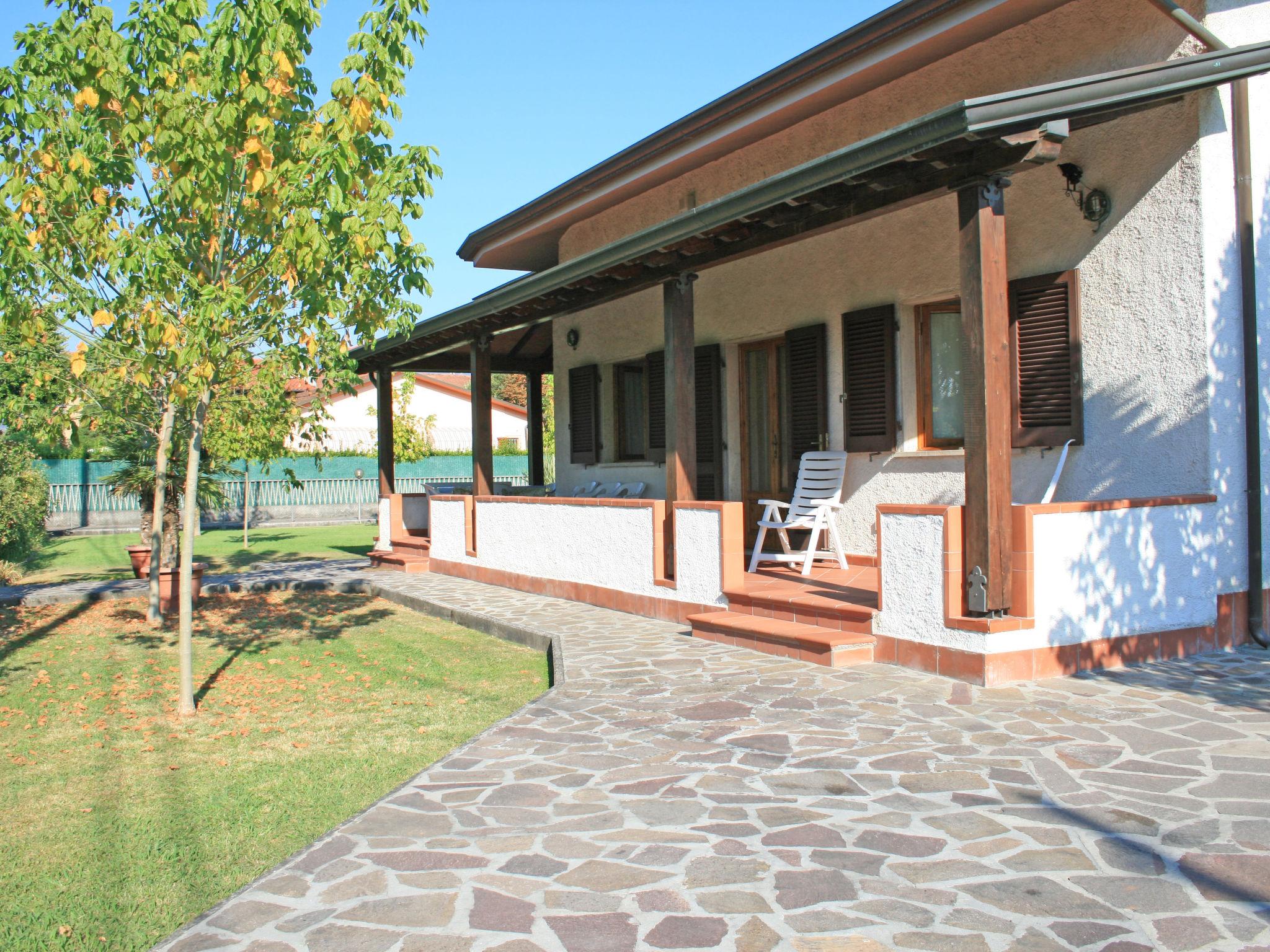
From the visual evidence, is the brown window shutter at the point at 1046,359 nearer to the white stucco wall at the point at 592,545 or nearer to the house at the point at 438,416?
the white stucco wall at the point at 592,545

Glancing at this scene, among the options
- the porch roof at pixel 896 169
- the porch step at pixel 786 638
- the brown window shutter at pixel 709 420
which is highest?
the porch roof at pixel 896 169

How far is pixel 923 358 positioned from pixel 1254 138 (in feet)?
9.45

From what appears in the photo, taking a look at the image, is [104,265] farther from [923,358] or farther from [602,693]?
[923,358]

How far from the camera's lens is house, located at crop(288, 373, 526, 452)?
42688 mm

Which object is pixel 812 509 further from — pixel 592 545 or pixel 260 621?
pixel 260 621

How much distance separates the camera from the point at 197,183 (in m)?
6.29

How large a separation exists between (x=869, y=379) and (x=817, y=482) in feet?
3.45

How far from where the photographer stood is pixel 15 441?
14672mm

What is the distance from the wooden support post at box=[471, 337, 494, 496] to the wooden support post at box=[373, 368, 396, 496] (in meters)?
3.35

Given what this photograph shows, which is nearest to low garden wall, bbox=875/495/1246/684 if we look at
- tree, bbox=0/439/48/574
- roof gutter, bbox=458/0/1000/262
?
roof gutter, bbox=458/0/1000/262

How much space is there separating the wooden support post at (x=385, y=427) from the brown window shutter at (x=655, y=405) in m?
5.21

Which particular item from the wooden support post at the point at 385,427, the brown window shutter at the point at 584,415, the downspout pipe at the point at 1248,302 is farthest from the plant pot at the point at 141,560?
the downspout pipe at the point at 1248,302

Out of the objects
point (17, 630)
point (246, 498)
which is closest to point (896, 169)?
point (17, 630)

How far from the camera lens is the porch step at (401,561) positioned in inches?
565
